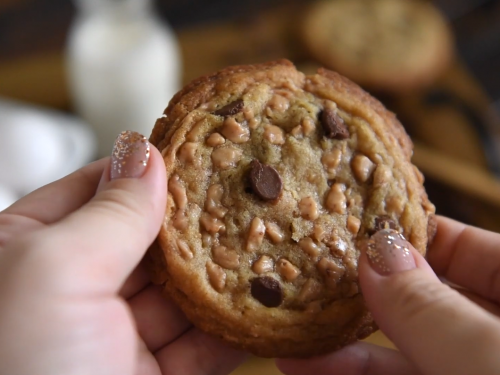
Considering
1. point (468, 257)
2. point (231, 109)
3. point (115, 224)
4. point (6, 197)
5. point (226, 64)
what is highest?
point (231, 109)

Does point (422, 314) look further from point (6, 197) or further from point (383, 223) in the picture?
point (6, 197)

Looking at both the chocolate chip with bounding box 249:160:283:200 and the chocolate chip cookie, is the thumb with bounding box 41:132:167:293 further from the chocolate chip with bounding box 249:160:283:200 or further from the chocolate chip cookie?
the chocolate chip with bounding box 249:160:283:200

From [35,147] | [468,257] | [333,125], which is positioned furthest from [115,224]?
[35,147]

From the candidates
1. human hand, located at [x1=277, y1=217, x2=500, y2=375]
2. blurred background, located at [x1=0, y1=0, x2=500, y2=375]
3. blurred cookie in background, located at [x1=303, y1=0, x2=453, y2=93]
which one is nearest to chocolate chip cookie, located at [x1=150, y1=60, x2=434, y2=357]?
human hand, located at [x1=277, y1=217, x2=500, y2=375]

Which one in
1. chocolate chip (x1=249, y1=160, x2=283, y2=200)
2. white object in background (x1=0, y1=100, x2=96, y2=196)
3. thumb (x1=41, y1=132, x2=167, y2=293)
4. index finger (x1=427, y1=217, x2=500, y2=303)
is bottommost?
white object in background (x1=0, y1=100, x2=96, y2=196)

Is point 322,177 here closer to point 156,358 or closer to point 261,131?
point 261,131

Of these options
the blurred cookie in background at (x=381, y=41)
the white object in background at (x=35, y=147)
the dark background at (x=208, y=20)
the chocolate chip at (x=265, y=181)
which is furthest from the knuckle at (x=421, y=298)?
the dark background at (x=208, y=20)

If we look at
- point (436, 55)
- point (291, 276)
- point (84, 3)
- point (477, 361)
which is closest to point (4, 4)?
point (84, 3)
